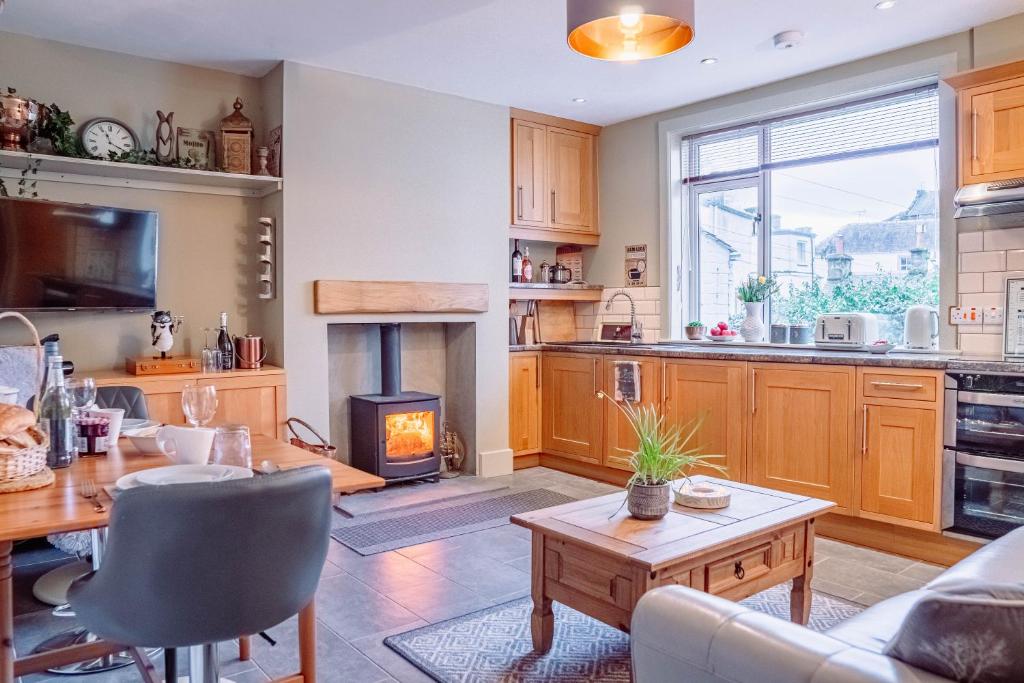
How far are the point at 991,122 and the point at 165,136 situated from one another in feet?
14.5

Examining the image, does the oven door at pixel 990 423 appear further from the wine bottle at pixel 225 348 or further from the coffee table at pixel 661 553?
the wine bottle at pixel 225 348

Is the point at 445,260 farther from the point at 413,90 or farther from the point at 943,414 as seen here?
the point at 943,414

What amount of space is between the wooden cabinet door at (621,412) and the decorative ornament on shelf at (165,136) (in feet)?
9.96

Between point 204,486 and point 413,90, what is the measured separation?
406 centimetres

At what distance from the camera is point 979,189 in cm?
349

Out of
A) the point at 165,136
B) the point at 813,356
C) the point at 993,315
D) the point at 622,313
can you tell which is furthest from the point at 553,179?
the point at 993,315

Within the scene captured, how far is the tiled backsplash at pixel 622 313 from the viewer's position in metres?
5.55

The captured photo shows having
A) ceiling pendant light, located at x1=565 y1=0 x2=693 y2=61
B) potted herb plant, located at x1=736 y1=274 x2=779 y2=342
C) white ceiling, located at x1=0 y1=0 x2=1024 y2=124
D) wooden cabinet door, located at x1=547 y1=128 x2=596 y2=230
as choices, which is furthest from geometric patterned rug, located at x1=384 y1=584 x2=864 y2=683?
wooden cabinet door, located at x1=547 y1=128 x2=596 y2=230

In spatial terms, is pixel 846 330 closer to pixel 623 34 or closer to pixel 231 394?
pixel 623 34

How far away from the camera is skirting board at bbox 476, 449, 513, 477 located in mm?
5230

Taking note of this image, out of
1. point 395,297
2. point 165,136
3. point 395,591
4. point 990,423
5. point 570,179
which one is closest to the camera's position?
point 395,591

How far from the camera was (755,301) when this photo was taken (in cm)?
492

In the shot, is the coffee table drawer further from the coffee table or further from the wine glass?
the wine glass

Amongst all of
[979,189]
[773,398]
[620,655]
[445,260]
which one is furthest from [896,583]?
[445,260]
